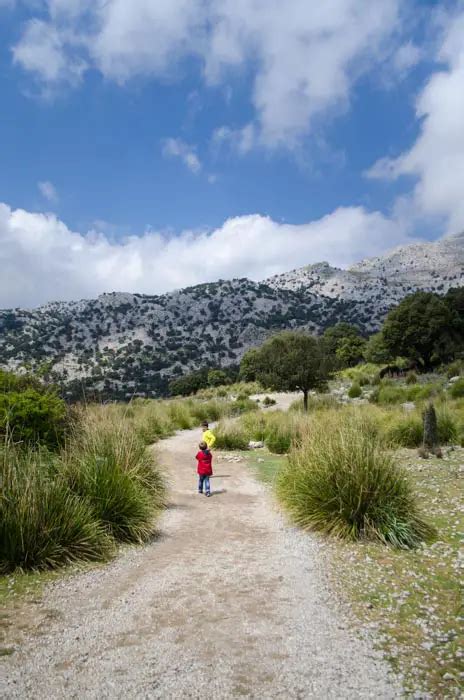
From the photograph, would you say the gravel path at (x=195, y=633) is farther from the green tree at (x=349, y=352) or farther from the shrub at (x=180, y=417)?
the green tree at (x=349, y=352)

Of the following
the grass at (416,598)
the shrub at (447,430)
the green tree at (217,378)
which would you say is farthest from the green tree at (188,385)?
the grass at (416,598)

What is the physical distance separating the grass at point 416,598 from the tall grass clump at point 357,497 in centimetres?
28

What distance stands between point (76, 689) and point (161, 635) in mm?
873

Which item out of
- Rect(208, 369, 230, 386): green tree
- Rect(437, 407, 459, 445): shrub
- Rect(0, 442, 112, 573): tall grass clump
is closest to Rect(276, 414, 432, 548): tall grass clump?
Rect(0, 442, 112, 573): tall grass clump

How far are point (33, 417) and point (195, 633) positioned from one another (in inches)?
238

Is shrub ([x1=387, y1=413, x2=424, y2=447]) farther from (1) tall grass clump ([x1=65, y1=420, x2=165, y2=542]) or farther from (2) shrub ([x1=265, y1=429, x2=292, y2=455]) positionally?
(1) tall grass clump ([x1=65, y1=420, x2=165, y2=542])

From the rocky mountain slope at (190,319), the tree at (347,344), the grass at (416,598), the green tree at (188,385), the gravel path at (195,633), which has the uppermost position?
the rocky mountain slope at (190,319)

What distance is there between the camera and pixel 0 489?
5398 millimetres

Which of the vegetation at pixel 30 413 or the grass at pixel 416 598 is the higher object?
the vegetation at pixel 30 413

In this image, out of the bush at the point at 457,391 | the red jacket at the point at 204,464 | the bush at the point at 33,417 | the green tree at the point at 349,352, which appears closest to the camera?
the bush at the point at 33,417

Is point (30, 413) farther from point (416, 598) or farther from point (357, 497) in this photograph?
point (416, 598)

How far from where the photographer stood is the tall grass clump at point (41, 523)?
16.8ft

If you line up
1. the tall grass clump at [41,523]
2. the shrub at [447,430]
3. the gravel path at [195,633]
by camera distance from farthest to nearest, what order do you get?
the shrub at [447,430] < the tall grass clump at [41,523] < the gravel path at [195,633]

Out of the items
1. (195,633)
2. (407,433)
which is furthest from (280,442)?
(195,633)
